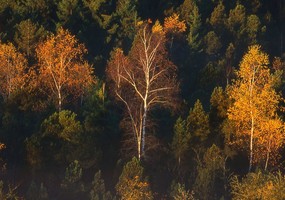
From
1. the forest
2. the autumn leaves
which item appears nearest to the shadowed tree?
the forest

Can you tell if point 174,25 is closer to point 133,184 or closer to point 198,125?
point 198,125

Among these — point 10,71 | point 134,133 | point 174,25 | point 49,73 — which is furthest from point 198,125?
point 174,25

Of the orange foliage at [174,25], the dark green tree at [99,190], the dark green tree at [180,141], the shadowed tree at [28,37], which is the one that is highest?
the orange foliage at [174,25]

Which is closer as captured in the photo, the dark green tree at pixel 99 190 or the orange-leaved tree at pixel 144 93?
the dark green tree at pixel 99 190

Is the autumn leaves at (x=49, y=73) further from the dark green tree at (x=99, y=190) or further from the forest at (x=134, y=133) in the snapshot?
the dark green tree at (x=99, y=190)

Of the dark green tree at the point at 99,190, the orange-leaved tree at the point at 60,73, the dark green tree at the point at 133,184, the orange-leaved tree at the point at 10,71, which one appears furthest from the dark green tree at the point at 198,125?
the orange-leaved tree at the point at 10,71

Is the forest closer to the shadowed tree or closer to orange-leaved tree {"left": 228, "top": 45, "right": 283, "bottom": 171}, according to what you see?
orange-leaved tree {"left": 228, "top": 45, "right": 283, "bottom": 171}

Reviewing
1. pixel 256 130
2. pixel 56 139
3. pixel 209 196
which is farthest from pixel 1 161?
pixel 256 130
